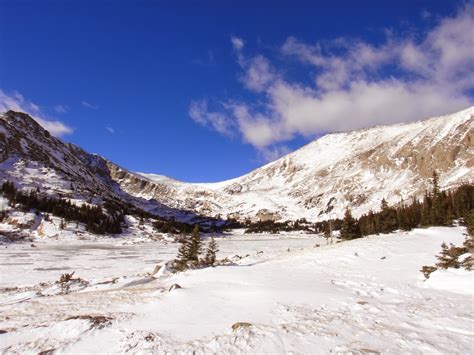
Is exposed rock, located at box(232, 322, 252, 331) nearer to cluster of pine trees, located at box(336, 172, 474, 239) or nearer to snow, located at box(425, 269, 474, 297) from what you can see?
snow, located at box(425, 269, 474, 297)

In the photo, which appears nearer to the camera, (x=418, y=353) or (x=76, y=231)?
(x=418, y=353)

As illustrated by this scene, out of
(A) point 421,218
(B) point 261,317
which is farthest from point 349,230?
(B) point 261,317

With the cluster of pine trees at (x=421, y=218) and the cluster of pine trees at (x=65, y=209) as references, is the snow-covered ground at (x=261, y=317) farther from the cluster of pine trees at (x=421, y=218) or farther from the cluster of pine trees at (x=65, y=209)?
the cluster of pine trees at (x=65, y=209)

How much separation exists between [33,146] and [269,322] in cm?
20686

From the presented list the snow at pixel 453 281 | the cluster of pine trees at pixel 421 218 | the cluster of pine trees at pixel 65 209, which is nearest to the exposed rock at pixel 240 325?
the snow at pixel 453 281

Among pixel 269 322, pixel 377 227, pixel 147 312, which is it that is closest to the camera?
pixel 269 322

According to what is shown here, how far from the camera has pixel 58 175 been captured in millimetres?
149625

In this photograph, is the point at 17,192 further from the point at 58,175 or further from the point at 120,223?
the point at 58,175

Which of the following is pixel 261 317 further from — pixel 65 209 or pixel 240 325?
pixel 65 209

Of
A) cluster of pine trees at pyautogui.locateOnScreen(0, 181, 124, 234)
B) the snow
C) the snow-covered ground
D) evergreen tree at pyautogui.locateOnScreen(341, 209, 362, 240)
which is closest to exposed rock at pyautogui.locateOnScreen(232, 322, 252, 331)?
the snow-covered ground

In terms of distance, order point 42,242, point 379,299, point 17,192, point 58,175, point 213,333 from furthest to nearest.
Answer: point 58,175, point 17,192, point 42,242, point 379,299, point 213,333

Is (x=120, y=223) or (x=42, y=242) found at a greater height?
(x=120, y=223)

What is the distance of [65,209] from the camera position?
107m

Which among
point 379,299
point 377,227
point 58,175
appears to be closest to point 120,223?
point 58,175
